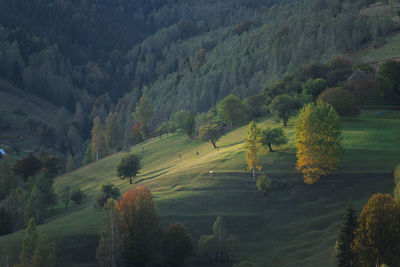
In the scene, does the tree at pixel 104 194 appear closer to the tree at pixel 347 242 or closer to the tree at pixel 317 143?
the tree at pixel 317 143

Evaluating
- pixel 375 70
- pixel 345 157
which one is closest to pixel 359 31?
pixel 375 70

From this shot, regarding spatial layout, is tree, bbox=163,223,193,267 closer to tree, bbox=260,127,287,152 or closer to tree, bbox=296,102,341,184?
tree, bbox=296,102,341,184

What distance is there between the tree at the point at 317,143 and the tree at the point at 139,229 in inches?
1293

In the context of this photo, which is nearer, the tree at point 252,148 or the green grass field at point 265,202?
the green grass field at point 265,202

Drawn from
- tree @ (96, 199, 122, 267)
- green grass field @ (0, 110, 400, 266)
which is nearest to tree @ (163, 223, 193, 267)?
green grass field @ (0, 110, 400, 266)

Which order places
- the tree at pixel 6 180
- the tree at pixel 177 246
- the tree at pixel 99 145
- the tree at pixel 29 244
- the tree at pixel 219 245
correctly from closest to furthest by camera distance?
1. the tree at pixel 29 244
2. the tree at pixel 219 245
3. the tree at pixel 177 246
4. the tree at pixel 6 180
5. the tree at pixel 99 145

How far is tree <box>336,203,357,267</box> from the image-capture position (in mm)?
50781

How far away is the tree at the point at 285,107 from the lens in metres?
118

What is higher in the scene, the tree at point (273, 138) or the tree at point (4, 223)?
the tree at point (273, 138)

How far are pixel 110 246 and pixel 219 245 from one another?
16.9 meters

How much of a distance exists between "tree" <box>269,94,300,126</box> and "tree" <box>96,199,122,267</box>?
70.1 m

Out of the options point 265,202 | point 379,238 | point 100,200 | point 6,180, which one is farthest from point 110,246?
point 6,180

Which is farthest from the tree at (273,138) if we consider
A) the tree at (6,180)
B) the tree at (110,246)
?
the tree at (6,180)

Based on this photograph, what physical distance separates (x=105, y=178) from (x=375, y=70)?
110 meters
